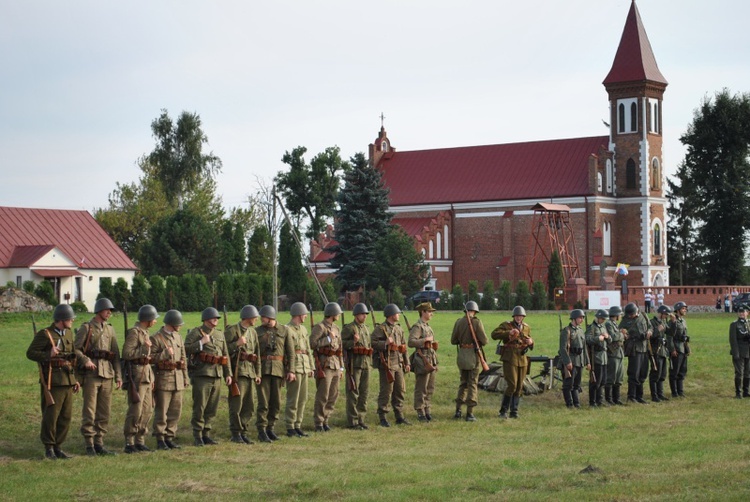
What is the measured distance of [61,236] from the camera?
66.2m

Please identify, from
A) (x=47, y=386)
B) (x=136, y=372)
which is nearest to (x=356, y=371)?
(x=136, y=372)

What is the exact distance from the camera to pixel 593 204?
72812 mm

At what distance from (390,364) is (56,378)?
239 inches

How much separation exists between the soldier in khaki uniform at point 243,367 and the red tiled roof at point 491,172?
57.5m

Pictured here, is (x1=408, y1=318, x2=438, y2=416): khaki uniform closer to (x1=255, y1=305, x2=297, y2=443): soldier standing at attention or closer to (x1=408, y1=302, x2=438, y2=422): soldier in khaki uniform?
(x1=408, y1=302, x2=438, y2=422): soldier in khaki uniform

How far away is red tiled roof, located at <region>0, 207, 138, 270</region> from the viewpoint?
64875 millimetres

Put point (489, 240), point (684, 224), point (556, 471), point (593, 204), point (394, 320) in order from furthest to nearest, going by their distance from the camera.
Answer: point (684, 224) → point (489, 240) → point (593, 204) → point (394, 320) → point (556, 471)

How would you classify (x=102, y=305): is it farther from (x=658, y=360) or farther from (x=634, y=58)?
(x=634, y=58)

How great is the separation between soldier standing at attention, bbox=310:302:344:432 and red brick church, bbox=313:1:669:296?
4926 centimetres

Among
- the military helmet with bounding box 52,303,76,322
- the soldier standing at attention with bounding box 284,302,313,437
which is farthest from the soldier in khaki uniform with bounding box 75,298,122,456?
the soldier standing at attention with bounding box 284,302,313,437

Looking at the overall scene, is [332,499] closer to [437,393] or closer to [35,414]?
[35,414]

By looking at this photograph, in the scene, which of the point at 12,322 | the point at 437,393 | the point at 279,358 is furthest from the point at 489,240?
the point at 279,358

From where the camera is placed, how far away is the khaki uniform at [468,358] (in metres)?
20.5

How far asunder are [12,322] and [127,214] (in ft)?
181
